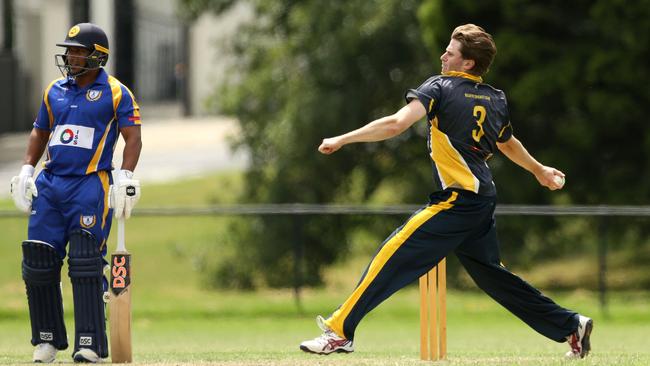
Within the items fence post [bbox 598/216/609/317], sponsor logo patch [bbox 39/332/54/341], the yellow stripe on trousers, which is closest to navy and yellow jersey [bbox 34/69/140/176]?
sponsor logo patch [bbox 39/332/54/341]

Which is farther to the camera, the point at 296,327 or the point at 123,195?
the point at 296,327

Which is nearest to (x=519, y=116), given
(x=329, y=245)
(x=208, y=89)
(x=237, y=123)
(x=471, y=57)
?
(x=329, y=245)

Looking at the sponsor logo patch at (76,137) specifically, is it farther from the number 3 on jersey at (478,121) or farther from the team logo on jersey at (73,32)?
the number 3 on jersey at (478,121)

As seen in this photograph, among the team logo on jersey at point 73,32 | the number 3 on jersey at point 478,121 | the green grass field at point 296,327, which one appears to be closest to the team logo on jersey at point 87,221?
the green grass field at point 296,327

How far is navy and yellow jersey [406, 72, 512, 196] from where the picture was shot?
832 cm

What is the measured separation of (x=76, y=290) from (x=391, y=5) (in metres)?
13.9

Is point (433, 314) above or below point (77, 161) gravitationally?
below

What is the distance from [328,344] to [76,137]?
2.06m

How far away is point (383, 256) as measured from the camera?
8.42 m

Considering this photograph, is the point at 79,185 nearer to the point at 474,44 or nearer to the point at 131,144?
the point at 131,144

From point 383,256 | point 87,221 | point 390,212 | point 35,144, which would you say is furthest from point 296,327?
point 383,256

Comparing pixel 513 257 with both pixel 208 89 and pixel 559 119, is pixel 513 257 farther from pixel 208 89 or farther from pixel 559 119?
pixel 208 89

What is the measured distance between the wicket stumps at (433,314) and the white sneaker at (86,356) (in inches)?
79.4

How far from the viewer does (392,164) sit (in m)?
23.6
